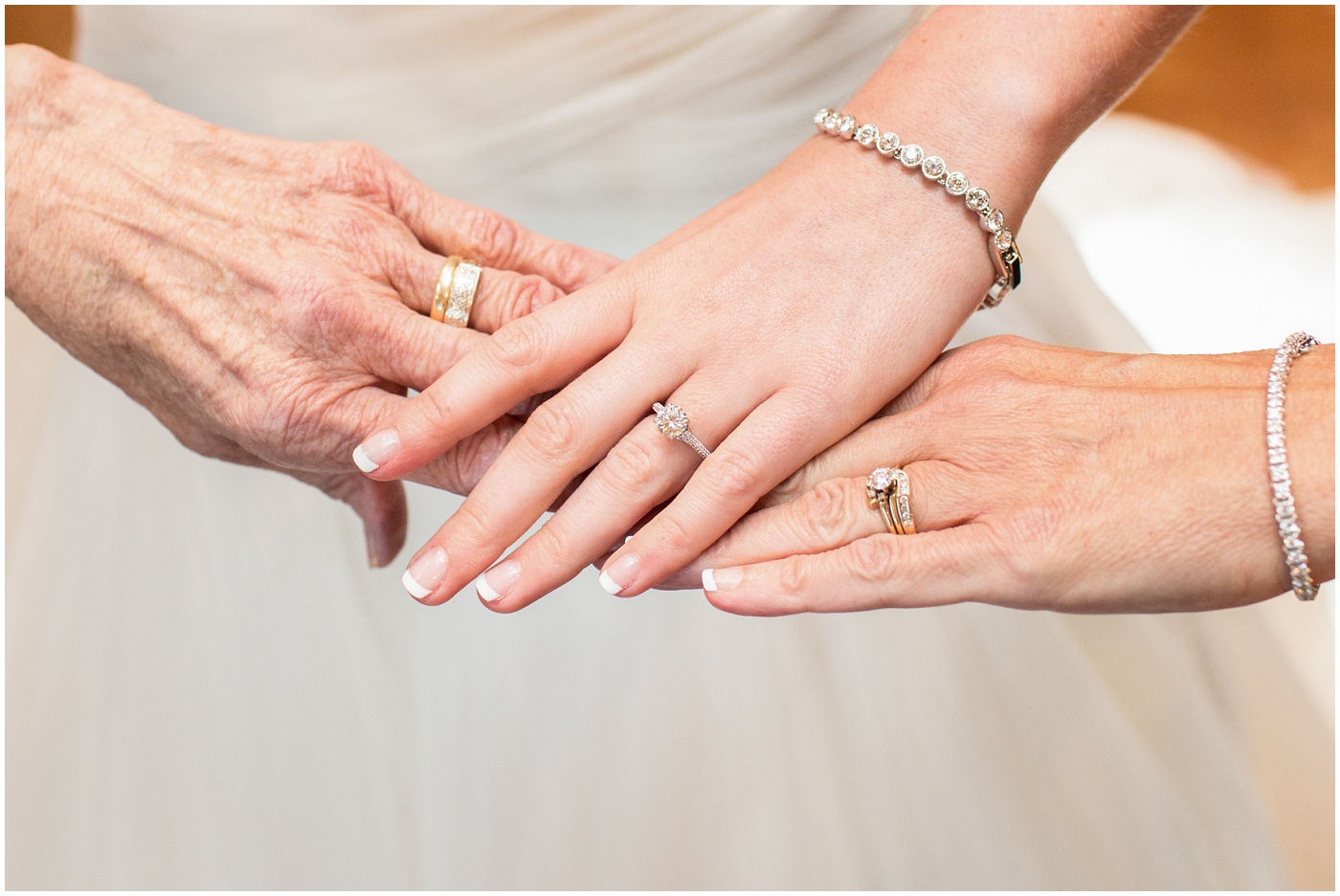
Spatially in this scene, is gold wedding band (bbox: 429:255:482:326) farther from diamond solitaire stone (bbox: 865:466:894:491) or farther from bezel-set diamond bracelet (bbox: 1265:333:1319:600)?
bezel-set diamond bracelet (bbox: 1265:333:1319:600)

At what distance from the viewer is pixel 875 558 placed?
29.1 inches

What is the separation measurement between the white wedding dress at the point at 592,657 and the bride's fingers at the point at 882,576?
227 mm

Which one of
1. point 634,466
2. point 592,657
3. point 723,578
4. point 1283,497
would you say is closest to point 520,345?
point 634,466

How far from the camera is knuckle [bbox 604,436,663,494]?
81cm

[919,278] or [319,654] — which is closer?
[919,278]

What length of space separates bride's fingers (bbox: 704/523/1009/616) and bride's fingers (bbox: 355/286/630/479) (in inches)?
7.1

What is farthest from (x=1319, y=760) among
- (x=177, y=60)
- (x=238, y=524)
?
(x=177, y=60)

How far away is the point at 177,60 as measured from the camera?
3.81 feet

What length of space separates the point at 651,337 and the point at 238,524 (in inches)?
24.5

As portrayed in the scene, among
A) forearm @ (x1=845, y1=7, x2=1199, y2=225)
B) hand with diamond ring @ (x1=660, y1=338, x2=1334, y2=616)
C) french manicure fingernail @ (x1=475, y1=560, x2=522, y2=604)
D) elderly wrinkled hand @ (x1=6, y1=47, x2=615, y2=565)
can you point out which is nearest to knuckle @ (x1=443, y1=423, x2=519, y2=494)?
elderly wrinkled hand @ (x1=6, y1=47, x2=615, y2=565)

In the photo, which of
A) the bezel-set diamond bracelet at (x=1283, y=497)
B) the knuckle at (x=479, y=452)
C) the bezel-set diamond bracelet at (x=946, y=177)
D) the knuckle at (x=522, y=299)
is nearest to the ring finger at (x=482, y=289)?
the knuckle at (x=522, y=299)

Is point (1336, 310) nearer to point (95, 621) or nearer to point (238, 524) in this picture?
point (238, 524)

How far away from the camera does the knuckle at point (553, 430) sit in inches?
31.6

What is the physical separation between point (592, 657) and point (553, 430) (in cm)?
34
